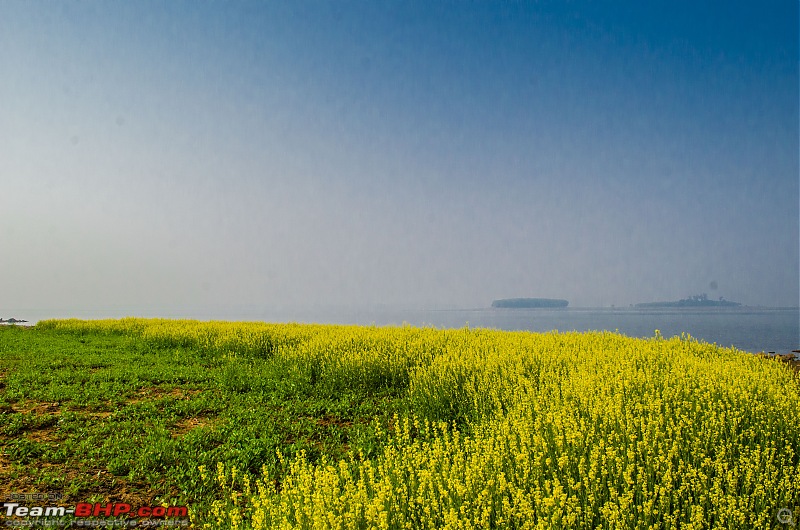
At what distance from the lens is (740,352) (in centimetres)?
1033

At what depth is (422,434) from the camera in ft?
21.6

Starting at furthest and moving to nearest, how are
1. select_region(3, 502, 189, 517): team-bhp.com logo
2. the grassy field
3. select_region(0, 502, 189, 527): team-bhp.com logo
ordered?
select_region(3, 502, 189, 517): team-bhp.com logo
select_region(0, 502, 189, 527): team-bhp.com logo
the grassy field

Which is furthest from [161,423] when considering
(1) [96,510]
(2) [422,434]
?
(2) [422,434]

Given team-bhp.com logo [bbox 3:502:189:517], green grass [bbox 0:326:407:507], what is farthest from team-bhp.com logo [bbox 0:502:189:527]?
green grass [bbox 0:326:407:507]

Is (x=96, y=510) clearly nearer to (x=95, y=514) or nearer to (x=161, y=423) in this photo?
(x=95, y=514)

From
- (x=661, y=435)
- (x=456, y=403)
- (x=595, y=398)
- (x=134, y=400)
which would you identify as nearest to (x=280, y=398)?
(x=134, y=400)

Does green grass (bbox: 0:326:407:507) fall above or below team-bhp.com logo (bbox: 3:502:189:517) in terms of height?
above

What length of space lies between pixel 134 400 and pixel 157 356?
19.1ft

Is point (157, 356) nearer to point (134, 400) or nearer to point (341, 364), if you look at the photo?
point (134, 400)

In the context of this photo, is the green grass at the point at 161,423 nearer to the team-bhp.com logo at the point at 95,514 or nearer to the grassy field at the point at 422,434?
the grassy field at the point at 422,434

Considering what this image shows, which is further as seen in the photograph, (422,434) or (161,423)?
(161,423)

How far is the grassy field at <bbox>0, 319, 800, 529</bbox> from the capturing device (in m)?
3.44

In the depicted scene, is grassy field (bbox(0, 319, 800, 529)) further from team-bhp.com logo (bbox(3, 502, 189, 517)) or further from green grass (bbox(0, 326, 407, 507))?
team-bhp.com logo (bbox(3, 502, 189, 517))

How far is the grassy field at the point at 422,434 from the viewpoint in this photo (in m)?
3.44
